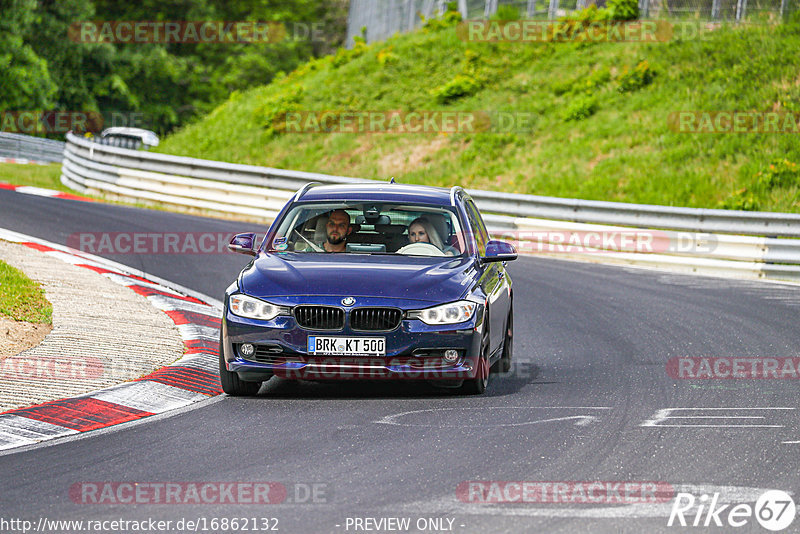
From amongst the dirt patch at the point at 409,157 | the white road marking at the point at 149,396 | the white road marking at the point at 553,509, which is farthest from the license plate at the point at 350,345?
the dirt patch at the point at 409,157

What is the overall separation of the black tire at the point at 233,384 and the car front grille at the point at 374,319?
38.5 inches

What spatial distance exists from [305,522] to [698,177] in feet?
72.1

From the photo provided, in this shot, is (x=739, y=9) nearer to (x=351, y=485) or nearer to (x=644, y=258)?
(x=644, y=258)

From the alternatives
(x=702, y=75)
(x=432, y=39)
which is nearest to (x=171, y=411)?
(x=702, y=75)

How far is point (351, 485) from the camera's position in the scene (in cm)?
627

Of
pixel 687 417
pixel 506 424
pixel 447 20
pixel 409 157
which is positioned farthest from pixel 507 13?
pixel 506 424

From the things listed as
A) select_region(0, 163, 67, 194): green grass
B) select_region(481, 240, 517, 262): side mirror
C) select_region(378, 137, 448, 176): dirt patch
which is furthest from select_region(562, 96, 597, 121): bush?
select_region(481, 240, 517, 262): side mirror

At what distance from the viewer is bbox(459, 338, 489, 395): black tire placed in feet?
29.5

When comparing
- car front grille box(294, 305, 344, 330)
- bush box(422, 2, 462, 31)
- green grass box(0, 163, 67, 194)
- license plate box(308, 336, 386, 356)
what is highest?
bush box(422, 2, 462, 31)

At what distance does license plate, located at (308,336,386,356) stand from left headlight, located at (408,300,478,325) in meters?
0.30

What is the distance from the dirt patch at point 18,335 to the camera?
1000 cm

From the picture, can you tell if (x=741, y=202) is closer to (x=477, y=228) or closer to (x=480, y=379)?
(x=477, y=228)

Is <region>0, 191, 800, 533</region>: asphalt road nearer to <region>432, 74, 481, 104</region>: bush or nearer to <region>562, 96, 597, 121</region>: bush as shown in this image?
<region>562, 96, 597, 121</region>: bush

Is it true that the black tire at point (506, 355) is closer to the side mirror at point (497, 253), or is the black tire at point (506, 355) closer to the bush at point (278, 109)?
the side mirror at point (497, 253)
